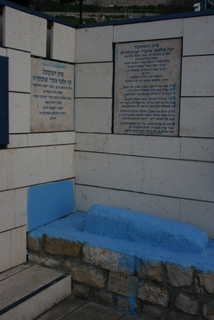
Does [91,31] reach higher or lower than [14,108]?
higher

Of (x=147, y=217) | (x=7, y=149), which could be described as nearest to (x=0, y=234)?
(x=7, y=149)

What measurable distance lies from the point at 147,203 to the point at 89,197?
845mm

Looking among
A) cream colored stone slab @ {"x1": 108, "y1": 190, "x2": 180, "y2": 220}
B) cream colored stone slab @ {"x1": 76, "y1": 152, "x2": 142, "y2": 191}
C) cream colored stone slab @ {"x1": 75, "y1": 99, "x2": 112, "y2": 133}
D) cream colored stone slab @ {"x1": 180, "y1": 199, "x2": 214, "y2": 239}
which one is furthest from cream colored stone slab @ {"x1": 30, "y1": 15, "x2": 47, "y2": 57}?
cream colored stone slab @ {"x1": 180, "y1": 199, "x2": 214, "y2": 239}

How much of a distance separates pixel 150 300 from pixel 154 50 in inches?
109

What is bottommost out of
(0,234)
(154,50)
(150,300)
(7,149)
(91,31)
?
(150,300)

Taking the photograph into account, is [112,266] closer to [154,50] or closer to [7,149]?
[7,149]

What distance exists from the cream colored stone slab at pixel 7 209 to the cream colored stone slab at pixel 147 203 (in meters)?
1.28

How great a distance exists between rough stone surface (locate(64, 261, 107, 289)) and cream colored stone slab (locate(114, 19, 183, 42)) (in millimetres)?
2711

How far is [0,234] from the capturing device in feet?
13.5

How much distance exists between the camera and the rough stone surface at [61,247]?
4.21m

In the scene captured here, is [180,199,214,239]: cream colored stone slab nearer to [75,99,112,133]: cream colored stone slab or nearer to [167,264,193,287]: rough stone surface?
[167,264,193,287]: rough stone surface

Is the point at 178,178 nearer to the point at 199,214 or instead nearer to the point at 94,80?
the point at 199,214

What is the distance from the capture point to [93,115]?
16.4ft

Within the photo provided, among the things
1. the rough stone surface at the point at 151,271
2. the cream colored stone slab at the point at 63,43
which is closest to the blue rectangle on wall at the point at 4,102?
the cream colored stone slab at the point at 63,43
